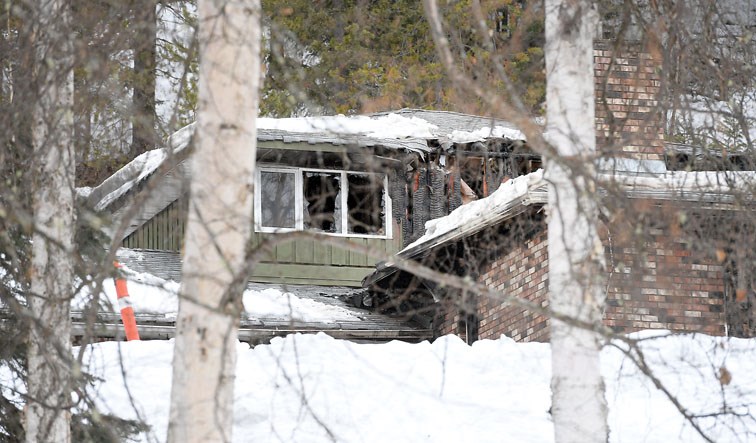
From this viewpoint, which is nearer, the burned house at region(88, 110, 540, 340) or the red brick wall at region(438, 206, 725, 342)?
the red brick wall at region(438, 206, 725, 342)

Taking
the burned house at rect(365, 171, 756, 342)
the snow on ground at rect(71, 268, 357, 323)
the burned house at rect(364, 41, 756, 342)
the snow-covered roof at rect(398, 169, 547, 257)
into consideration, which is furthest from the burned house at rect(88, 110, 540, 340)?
the snow-covered roof at rect(398, 169, 547, 257)

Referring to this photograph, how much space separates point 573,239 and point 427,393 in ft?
13.1

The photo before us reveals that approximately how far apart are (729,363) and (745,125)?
4.30 meters

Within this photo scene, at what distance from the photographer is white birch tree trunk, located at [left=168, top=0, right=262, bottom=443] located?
5199mm

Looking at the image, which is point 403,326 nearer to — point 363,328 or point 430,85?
point 363,328

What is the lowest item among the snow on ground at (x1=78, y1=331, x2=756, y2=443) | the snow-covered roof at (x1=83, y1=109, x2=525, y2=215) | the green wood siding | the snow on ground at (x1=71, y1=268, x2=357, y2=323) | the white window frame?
the snow on ground at (x1=78, y1=331, x2=756, y2=443)

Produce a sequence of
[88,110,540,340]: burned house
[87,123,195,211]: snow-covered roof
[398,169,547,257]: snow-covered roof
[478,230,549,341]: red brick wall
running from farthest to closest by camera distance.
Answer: [88,110,540,340]: burned house → [87,123,195,211]: snow-covered roof → [478,230,549,341]: red brick wall → [398,169,547,257]: snow-covered roof

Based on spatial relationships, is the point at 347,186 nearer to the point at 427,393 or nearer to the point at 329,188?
the point at 329,188

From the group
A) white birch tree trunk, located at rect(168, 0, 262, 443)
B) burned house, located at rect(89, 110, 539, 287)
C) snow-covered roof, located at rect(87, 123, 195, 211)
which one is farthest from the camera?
burned house, located at rect(89, 110, 539, 287)

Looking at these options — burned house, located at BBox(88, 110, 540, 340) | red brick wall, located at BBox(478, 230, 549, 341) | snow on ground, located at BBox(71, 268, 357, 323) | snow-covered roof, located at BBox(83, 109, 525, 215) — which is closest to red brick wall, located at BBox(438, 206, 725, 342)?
red brick wall, located at BBox(478, 230, 549, 341)

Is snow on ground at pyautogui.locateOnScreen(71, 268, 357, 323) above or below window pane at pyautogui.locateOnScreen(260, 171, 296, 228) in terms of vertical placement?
below

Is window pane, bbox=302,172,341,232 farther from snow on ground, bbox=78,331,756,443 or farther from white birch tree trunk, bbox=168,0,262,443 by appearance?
white birch tree trunk, bbox=168,0,262,443

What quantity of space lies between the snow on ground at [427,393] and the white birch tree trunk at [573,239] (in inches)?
117

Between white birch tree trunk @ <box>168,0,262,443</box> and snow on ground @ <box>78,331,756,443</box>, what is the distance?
4.00m
